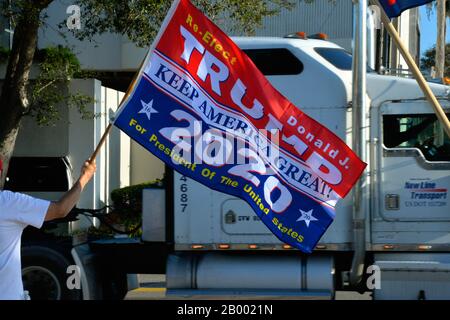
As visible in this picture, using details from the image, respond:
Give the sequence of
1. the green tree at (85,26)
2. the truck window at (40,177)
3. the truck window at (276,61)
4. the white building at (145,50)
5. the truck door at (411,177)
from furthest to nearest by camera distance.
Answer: the white building at (145,50), the truck window at (40,177), the green tree at (85,26), the truck window at (276,61), the truck door at (411,177)

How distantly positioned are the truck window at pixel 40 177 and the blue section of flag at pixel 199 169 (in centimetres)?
992

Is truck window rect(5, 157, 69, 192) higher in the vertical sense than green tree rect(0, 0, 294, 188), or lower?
lower

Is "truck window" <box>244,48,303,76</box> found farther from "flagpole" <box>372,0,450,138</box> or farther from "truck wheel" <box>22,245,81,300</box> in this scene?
"truck wheel" <box>22,245,81,300</box>

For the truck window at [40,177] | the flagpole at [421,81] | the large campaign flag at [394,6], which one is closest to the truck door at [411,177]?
the flagpole at [421,81]

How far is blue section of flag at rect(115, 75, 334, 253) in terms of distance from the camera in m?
5.91

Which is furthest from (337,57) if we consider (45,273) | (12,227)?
(12,227)

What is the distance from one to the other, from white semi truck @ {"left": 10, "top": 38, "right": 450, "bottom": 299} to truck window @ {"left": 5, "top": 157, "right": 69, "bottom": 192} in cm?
801

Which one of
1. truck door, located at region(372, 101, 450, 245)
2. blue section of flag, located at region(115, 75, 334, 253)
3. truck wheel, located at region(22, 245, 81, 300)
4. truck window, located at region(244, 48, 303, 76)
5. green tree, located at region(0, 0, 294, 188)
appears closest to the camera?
blue section of flag, located at region(115, 75, 334, 253)

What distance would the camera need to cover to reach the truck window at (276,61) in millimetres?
7715

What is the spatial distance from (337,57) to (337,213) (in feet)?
5.61

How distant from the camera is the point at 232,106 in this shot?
625 cm

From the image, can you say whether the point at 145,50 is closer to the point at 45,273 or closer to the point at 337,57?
the point at 337,57

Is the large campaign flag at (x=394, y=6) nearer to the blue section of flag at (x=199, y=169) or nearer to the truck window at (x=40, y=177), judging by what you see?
the blue section of flag at (x=199, y=169)

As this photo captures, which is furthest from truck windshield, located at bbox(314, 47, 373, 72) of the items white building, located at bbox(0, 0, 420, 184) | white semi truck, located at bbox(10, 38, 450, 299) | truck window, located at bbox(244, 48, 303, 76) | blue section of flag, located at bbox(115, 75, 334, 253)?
white building, located at bbox(0, 0, 420, 184)
